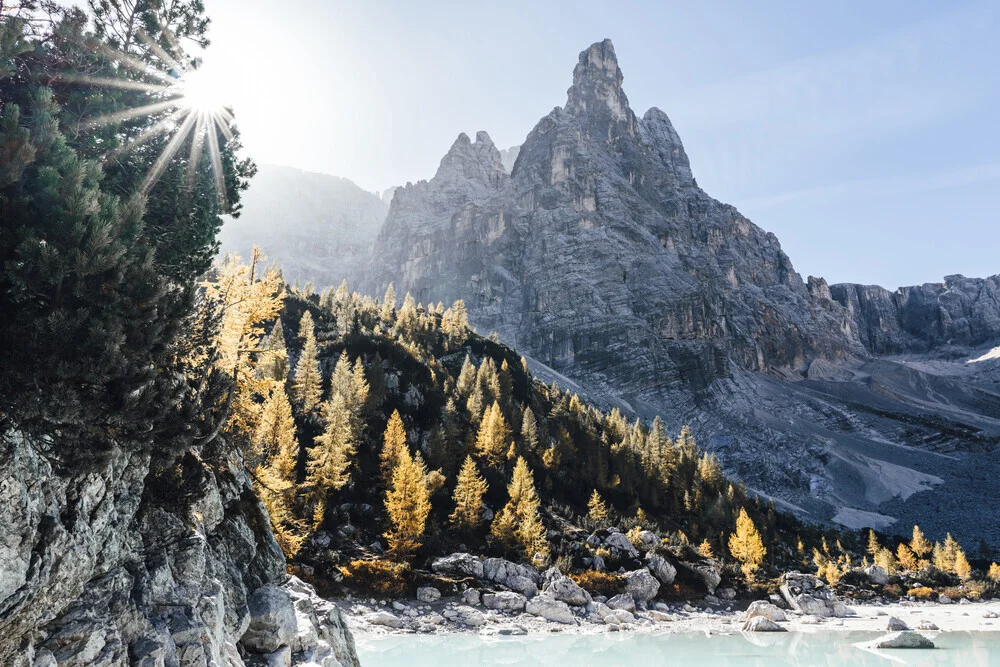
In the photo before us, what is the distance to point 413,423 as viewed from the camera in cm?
6291

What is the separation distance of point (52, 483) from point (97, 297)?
3.05 meters

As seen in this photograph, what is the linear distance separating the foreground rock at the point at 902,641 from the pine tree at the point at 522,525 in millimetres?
24146

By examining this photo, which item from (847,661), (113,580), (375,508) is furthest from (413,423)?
(113,580)

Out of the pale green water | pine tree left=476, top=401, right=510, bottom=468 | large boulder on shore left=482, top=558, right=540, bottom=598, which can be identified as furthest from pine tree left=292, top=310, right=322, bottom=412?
the pale green water

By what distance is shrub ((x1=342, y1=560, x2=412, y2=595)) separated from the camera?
3544 cm

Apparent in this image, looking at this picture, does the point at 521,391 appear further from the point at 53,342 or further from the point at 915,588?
the point at 53,342

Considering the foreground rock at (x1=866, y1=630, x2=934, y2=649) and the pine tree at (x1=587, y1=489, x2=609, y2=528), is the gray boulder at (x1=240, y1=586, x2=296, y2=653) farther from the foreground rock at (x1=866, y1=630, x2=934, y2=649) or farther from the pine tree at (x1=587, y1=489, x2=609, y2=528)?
the pine tree at (x1=587, y1=489, x2=609, y2=528)

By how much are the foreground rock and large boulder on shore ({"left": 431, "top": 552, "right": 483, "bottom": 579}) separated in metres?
28.1

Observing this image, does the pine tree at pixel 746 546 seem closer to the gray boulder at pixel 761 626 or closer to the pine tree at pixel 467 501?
the gray boulder at pixel 761 626

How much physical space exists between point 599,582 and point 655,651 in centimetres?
1314

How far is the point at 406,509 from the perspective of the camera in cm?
4134

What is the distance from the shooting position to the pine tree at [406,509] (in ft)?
131

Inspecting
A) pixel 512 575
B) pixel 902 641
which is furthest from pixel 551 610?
pixel 902 641

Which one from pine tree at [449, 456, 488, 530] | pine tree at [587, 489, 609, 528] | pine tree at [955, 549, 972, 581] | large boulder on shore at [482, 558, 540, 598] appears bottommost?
pine tree at [955, 549, 972, 581]
